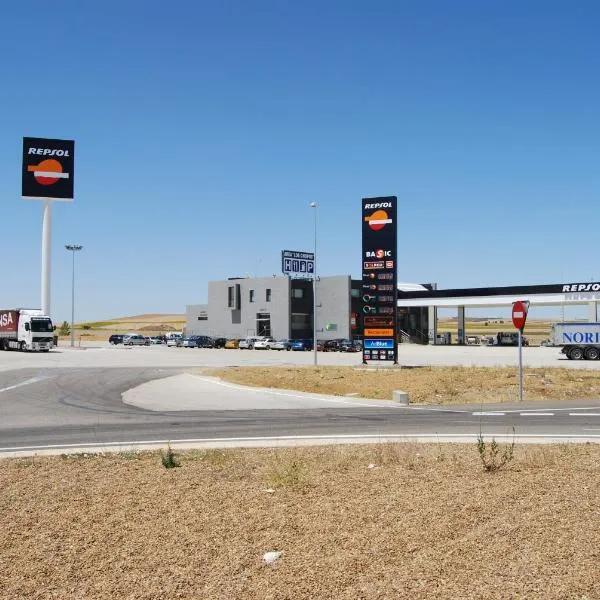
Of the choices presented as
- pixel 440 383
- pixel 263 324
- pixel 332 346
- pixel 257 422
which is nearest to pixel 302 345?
pixel 332 346

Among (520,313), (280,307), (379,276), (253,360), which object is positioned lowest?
(253,360)

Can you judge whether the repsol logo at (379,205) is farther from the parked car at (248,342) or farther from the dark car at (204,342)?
the dark car at (204,342)

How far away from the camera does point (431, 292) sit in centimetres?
8775

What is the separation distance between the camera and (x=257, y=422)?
17.4 metres

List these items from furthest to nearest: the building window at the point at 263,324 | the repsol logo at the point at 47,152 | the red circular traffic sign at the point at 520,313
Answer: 1. the building window at the point at 263,324
2. the repsol logo at the point at 47,152
3. the red circular traffic sign at the point at 520,313

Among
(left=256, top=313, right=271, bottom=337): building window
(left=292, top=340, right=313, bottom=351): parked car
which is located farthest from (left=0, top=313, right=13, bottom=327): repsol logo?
(left=256, top=313, right=271, bottom=337): building window

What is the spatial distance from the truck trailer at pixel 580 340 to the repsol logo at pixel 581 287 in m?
24.4

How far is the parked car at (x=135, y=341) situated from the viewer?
97688mm

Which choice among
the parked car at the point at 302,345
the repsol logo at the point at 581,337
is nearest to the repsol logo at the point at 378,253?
the repsol logo at the point at 581,337

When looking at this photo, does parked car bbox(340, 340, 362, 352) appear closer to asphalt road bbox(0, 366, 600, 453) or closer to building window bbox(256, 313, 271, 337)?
building window bbox(256, 313, 271, 337)

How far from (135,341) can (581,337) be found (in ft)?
214

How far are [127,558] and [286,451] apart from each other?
19.6 feet

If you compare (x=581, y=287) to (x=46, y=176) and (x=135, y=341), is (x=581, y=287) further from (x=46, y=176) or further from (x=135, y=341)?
(x=46, y=176)

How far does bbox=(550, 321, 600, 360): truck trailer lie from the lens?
52.1 m
